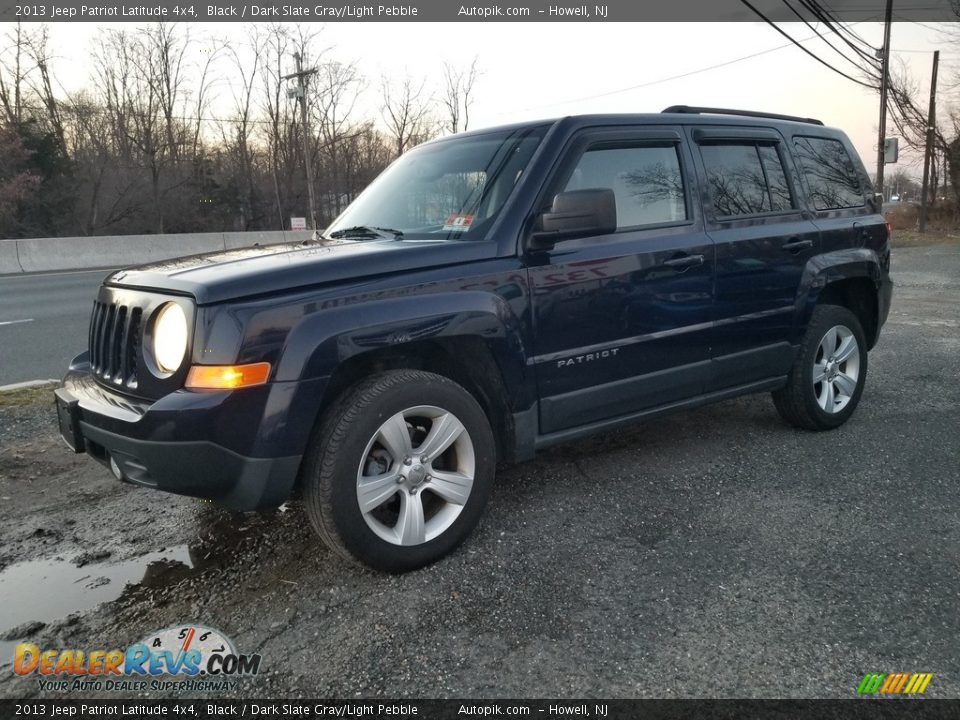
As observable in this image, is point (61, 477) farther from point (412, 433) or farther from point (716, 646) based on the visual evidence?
point (716, 646)

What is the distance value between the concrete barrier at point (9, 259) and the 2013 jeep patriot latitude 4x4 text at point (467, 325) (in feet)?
60.8

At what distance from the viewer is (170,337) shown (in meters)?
2.66

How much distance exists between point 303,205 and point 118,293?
41.3 m

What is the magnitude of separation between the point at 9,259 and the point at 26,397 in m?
16.3

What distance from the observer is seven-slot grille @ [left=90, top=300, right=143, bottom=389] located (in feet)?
9.19

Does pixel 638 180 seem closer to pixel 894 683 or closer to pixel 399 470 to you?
pixel 399 470

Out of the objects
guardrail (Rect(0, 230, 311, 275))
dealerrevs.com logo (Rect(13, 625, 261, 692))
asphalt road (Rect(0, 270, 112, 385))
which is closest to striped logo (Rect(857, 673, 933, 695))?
dealerrevs.com logo (Rect(13, 625, 261, 692))

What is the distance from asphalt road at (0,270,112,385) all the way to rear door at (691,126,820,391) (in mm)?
5722

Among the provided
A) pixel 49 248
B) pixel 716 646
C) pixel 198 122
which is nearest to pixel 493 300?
pixel 716 646

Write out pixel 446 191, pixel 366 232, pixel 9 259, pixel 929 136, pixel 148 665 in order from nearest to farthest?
pixel 148 665
pixel 446 191
pixel 366 232
pixel 9 259
pixel 929 136

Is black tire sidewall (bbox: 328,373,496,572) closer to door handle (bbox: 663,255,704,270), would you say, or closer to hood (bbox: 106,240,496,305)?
hood (bbox: 106,240,496,305)

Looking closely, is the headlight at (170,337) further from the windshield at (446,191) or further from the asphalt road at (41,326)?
the asphalt road at (41,326)

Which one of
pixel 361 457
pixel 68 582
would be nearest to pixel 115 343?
pixel 68 582

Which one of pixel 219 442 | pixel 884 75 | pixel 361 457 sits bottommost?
pixel 361 457
